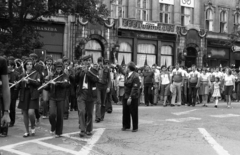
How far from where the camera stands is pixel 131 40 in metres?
33.9

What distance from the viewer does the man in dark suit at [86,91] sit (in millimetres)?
9594

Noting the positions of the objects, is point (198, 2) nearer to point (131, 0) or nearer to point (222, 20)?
point (222, 20)

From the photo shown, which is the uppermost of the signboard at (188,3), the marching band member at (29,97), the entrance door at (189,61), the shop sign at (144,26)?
the signboard at (188,3)

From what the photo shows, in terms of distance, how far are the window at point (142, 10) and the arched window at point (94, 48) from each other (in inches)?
193

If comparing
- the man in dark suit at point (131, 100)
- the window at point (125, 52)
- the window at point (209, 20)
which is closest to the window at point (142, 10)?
the window at point (125, 52)

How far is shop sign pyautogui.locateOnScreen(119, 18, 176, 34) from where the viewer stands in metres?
32.8

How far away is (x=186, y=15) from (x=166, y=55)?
461 centimetres

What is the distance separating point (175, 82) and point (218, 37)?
21170mm

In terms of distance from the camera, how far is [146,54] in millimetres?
34969

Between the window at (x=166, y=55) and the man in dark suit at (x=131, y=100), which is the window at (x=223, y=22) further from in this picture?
the man in dark suit at (x=131, y=100)

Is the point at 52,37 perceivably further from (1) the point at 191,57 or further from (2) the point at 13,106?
(2) the point at 13,106

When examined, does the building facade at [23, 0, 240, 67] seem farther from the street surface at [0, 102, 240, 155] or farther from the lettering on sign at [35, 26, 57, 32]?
the street surface at [0, 102, 240, 155]

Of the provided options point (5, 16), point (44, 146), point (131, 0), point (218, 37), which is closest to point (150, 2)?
point (131, 0)

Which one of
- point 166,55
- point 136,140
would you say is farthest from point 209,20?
point 136,140
